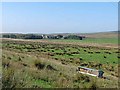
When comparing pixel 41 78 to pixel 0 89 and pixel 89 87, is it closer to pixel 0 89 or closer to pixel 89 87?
pixel 89 87

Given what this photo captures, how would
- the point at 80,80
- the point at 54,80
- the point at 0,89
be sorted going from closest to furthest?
the point at 0,89
the point at 54,80
the point at 80,80

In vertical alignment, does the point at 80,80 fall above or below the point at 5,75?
below

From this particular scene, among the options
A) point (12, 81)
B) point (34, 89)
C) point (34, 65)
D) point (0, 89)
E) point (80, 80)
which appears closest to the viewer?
point (0, 89)

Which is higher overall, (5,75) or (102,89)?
(5,75)

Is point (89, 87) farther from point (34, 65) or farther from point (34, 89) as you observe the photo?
point (34, 65)

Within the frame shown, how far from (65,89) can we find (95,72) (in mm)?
8566

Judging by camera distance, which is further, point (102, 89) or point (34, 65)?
point (34, 65)

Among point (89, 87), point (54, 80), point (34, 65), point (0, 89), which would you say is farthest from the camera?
point (34, 65)

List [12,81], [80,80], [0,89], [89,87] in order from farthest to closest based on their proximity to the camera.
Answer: [80,80] → [89,87] → [12,81] → [0,89]

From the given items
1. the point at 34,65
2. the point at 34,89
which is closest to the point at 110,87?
the point at 34,89

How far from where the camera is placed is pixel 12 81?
31.6 ft

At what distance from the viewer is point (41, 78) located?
48.3 ft

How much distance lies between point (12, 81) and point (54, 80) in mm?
4972

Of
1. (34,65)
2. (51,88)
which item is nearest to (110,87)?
(51,88)
